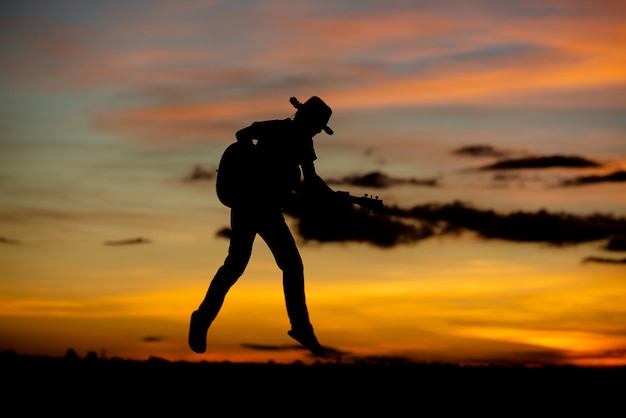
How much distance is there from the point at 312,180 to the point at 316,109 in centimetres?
90

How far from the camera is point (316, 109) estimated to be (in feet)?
46.9

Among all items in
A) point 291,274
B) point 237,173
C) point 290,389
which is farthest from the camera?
point 291,274

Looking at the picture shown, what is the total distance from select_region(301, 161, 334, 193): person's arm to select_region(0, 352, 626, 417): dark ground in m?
2.31

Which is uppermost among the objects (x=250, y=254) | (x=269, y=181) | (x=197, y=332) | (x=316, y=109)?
(x=316, y=109)

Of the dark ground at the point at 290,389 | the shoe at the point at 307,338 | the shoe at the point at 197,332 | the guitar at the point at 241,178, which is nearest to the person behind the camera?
the dark ground at the point at 290,389

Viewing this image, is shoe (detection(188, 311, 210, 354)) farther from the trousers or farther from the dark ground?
the dark ground

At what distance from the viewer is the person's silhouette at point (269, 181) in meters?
14.2

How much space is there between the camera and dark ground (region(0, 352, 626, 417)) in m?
11.0

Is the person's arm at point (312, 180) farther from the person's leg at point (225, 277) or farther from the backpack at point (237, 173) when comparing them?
the person's leg at point (225, 277)

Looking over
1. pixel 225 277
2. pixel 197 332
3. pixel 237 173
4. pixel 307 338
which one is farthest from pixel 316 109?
pixel 197 332

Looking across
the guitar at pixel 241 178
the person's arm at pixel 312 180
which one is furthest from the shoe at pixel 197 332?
the person's arm at pixel 312 180

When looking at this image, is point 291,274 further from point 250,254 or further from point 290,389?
point 290,389

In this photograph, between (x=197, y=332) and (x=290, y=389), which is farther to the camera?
(x=197, y=332)

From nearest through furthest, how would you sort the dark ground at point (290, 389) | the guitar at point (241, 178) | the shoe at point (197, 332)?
1. the dark ground at point (290, 389)
2. the guitar at point (241, 178)
3. the shoe at point (197, 332)
